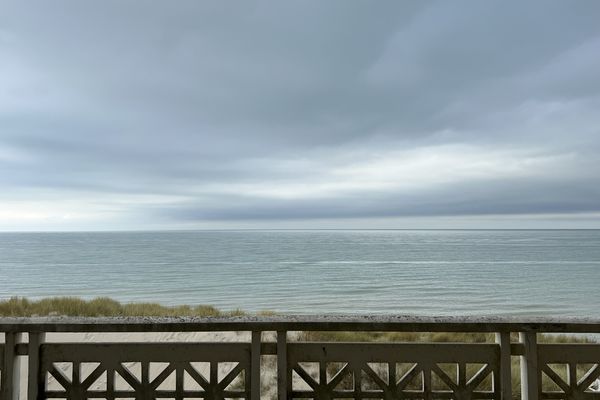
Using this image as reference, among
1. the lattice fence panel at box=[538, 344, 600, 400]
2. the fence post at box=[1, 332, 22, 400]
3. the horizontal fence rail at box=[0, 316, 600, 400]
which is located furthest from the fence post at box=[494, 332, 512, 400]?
the fence post at box=[1, 332, 22, 400]

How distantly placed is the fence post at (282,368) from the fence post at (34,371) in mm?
1390

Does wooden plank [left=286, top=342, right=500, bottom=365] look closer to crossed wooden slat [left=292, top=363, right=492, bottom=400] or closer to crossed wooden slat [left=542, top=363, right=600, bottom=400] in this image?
crossed wooden slat [left=292, top=363, right=492, bottom=400]

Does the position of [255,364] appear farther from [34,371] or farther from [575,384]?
→ [575,384]

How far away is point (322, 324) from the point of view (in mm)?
2387

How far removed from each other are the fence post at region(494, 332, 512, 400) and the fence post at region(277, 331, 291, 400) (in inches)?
48.4

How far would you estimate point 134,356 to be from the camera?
2.44 meters

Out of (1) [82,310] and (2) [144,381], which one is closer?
(2) [144,381]

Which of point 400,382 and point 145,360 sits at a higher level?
point 145,360

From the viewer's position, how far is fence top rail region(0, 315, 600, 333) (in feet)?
7.80

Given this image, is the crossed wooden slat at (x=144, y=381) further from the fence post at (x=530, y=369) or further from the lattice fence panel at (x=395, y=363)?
the fence post at (x=530, y=369)

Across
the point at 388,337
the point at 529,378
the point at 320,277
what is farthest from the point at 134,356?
the point at 320,277

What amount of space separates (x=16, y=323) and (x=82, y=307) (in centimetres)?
1277

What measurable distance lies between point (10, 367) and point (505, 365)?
2.86 m

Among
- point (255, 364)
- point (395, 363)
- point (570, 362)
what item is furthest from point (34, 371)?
point (570, 362)
